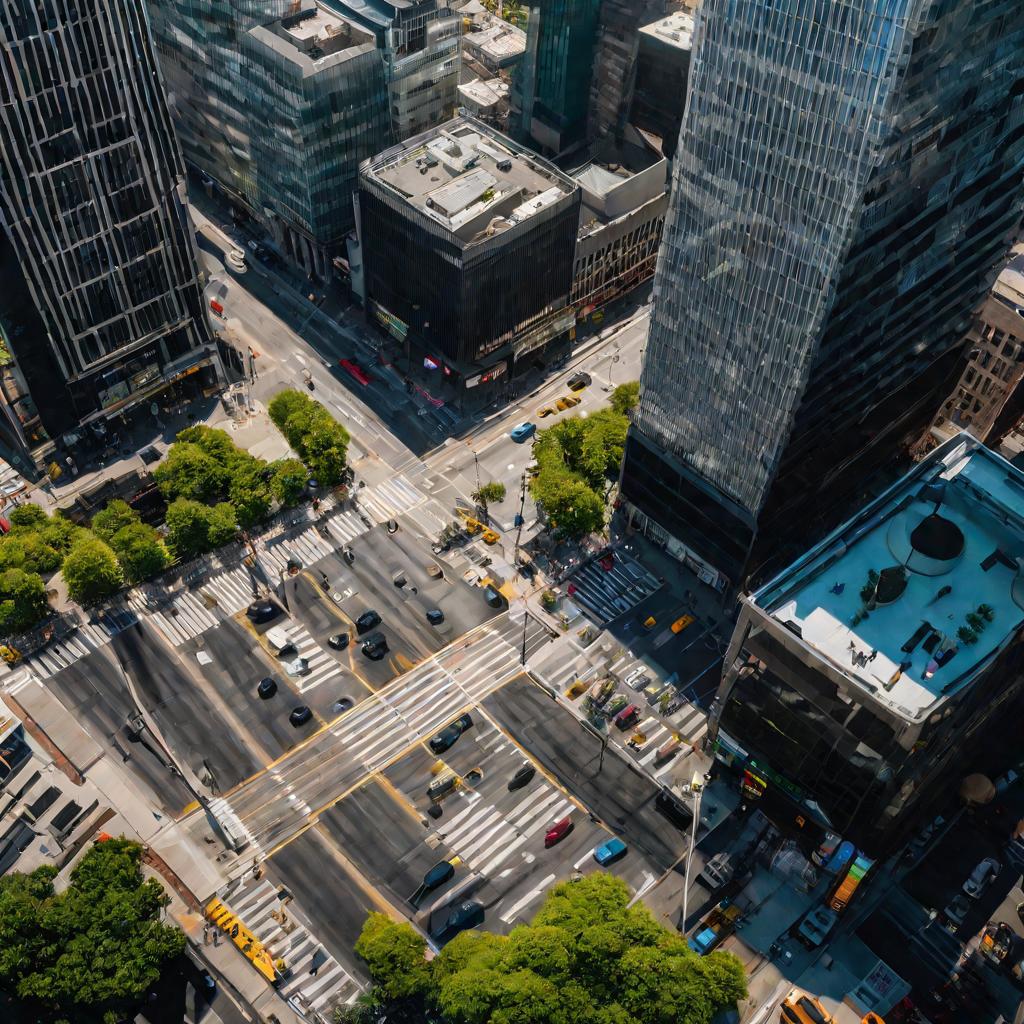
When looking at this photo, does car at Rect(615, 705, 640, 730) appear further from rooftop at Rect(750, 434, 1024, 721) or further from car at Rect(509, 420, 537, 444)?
car at Rect(509, 420, 537, 444)

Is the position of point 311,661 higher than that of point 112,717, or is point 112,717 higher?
point 311,661

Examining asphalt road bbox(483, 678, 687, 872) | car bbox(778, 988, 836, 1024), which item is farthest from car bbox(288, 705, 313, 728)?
car bbox(778, 988, 836, 1024)

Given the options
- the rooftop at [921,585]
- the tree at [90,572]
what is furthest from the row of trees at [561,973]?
the tree at [90,572]

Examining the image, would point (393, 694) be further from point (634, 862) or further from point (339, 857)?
point (634, 862)

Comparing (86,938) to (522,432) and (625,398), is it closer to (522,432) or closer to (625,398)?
(522,432)

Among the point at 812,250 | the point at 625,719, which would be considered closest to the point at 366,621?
the point at 625,719

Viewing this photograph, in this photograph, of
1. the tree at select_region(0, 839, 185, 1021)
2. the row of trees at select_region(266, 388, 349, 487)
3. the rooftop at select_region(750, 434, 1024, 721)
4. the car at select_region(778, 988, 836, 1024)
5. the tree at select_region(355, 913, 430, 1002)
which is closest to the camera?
the tree at select_region(0, 839, 185, 1021)

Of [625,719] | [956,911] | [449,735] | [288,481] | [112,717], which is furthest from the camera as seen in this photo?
[288,481]
